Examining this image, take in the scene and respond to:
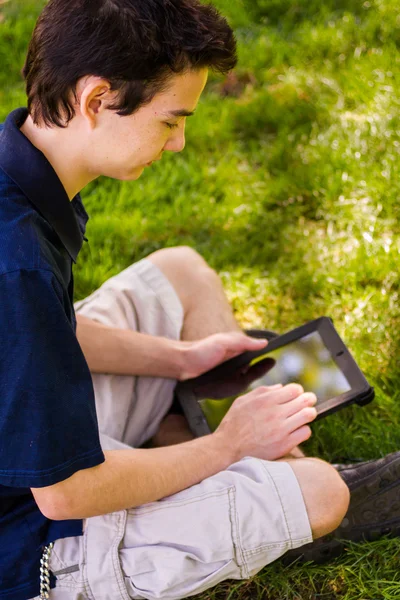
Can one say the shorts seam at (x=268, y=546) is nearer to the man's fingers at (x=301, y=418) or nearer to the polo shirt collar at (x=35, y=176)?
the man's fingers at (x=301, y=418)

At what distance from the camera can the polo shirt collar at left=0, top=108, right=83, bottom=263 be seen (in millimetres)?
1457

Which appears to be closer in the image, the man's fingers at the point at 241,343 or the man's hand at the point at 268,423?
the man's hand at the point at 268,423

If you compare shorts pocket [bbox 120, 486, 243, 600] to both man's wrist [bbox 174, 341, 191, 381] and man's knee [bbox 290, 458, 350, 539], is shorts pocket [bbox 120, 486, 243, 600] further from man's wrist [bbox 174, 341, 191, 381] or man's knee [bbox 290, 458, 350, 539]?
man's wrist [bbox 174, 341, 191, 381]

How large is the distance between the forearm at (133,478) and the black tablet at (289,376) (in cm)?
27

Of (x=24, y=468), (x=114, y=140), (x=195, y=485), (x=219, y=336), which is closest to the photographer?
(x=24, y=468)

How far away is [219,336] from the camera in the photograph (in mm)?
2219

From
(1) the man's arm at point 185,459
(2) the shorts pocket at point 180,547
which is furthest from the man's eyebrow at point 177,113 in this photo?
(2) the shorts pocket at point 180,547

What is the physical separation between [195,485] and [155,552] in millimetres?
175

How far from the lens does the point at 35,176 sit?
57.8 inches

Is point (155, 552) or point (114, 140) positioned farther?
point (155, 552)

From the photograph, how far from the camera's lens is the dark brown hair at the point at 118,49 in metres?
1.45

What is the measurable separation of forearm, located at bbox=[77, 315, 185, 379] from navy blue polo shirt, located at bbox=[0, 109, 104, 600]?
1.72ft

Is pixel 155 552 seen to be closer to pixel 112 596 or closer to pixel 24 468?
pixel 112 596

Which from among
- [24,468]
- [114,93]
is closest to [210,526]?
[24,468]
